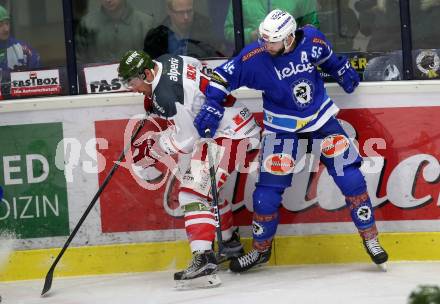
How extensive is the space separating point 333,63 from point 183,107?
0.91m

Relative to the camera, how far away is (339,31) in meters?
6.66

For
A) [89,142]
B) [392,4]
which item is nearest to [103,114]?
[89,142]

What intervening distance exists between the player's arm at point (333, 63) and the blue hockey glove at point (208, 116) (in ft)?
2.07

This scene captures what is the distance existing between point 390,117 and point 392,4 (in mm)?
679

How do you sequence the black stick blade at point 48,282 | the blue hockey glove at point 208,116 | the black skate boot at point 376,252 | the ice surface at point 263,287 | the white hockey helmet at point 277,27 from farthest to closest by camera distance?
the black stick blade at point 48,282 < the black skate boot at point 376,252 < the blue hockey glove at point 208,116 < the white hockey helmet at point 277,27 < the ice surface at point 263,287

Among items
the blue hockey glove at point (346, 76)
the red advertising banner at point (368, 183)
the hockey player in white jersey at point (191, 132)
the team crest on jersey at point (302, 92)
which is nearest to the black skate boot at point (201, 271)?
the hockey player in white jersey at point (191, 132)

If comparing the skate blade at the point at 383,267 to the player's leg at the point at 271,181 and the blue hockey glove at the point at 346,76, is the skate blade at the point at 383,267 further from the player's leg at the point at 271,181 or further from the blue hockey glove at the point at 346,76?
the blue hockey glove at the point at 346,76

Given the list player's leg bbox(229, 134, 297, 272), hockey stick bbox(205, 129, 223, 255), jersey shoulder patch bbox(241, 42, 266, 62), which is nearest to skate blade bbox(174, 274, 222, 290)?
hockey stick bbox(205, 129, 223, 255)

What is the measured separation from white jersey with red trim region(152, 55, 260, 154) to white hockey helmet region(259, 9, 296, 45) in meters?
0.48

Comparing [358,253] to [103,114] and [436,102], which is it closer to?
[436,102]

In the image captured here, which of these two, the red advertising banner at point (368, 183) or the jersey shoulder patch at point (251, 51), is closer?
the jersey shoulder patch at point (251, 51)

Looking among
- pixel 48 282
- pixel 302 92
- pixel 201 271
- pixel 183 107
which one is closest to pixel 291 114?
pixel 302 92

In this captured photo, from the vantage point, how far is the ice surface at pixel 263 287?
5938 mm

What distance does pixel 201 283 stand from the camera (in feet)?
20.9
